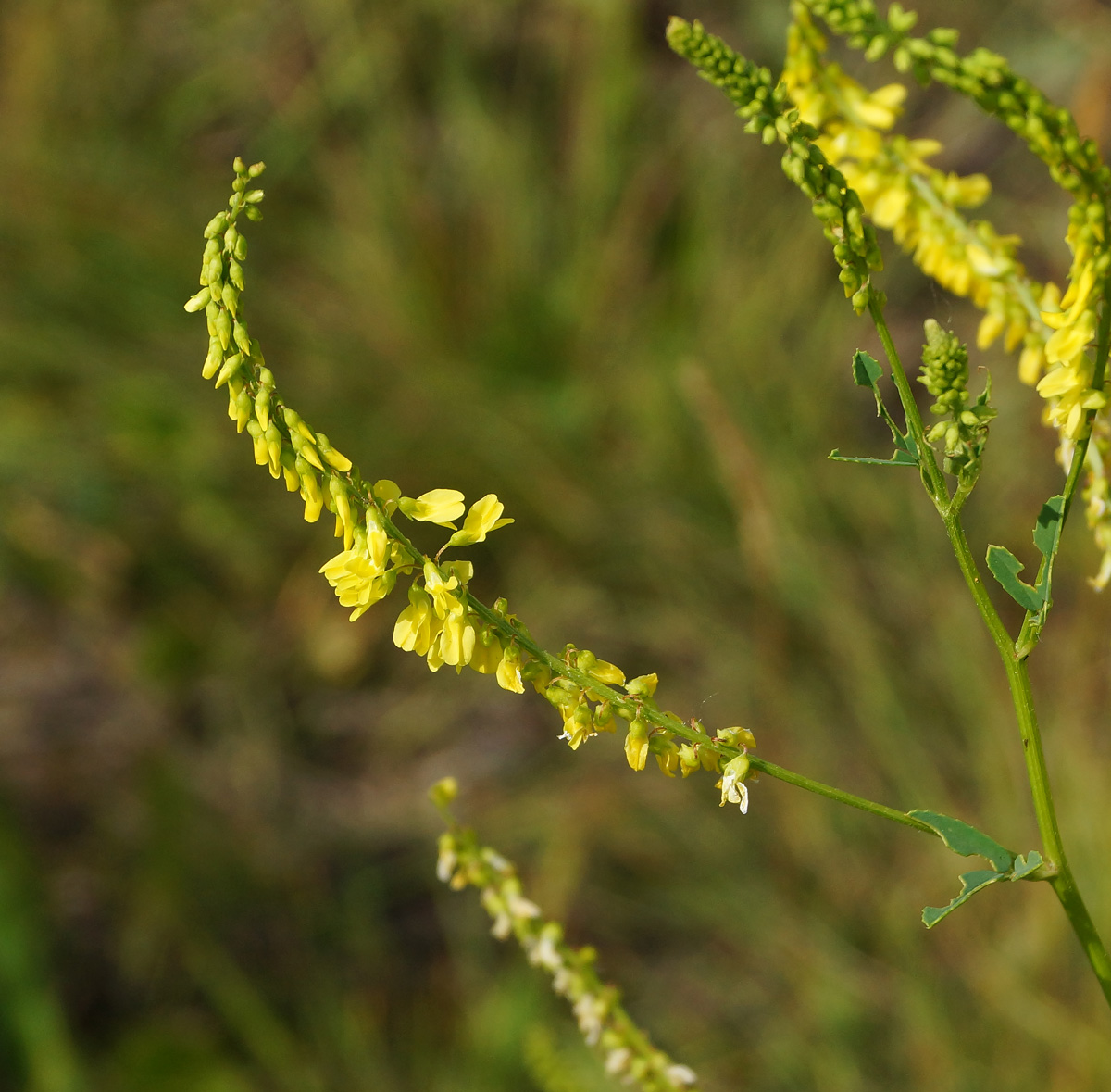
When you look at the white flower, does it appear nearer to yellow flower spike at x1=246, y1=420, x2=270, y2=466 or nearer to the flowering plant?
the flowering plant

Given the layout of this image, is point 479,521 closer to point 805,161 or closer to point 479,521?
point 479,521

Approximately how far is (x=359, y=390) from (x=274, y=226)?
107cm

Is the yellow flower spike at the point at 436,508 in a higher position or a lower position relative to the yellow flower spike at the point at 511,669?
higher

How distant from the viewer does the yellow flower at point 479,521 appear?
1074 mm

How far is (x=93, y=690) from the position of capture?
502cm

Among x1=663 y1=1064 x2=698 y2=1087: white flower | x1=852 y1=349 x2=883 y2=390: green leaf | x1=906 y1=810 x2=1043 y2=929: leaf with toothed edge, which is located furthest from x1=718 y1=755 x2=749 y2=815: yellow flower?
x1=663 y1=1064 x2=698 y2=1087: white flower

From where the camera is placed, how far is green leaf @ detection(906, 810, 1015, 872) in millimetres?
979

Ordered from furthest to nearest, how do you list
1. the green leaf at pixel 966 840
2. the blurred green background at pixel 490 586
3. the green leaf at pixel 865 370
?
the blurred green background at pixel 490 586 < the green leaf at pixel 865 370 < the green leaf at pixel 966 840

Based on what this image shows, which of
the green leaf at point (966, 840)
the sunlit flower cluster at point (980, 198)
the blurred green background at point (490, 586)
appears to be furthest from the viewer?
the blurred green background at point (490, 586)

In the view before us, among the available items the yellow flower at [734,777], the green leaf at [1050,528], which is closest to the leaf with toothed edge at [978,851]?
the yellow flower at [734,777]

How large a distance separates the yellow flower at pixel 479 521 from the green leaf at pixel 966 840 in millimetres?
490

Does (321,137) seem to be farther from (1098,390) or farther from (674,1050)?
(1098,390)

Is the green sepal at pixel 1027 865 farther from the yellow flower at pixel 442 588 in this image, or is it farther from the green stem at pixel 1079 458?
the yellow flower at pixel 442 588

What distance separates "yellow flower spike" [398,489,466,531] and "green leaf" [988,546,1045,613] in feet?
1.76
